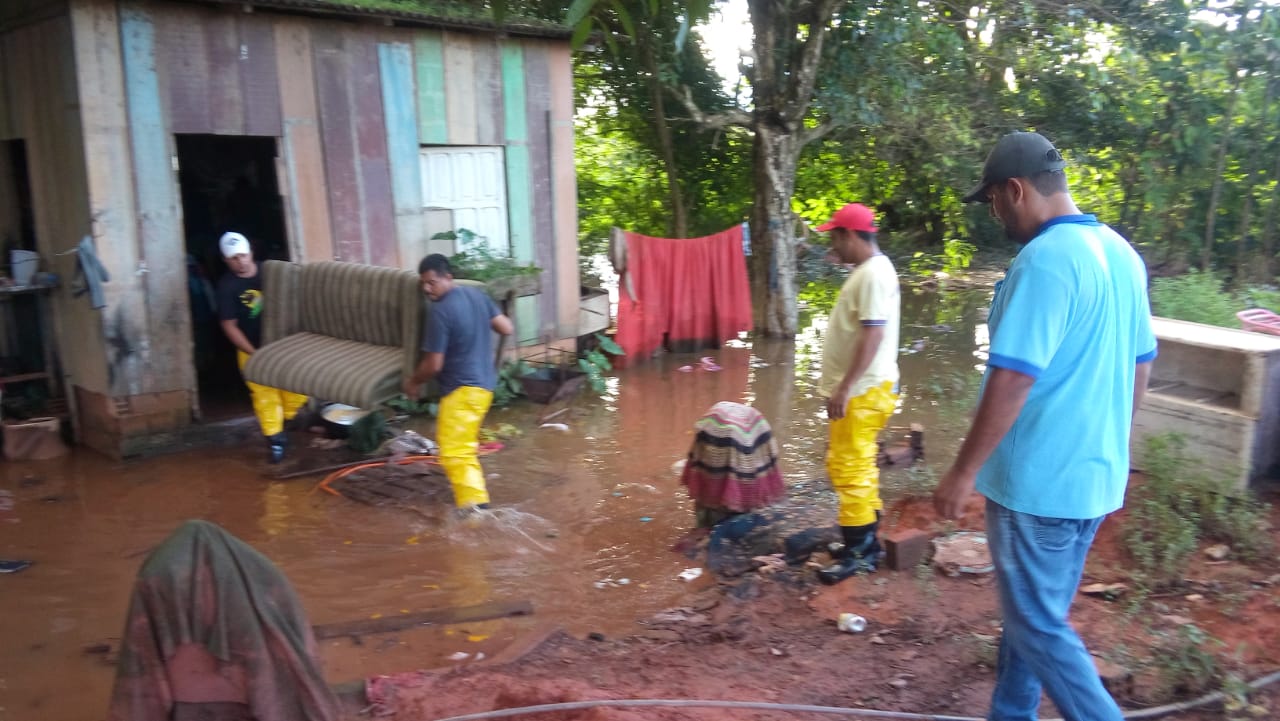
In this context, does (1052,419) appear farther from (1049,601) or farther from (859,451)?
(859,451)

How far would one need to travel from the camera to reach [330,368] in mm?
6621

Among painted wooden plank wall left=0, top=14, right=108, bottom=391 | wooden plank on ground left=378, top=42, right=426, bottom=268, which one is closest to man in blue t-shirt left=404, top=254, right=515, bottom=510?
wooden plank on ground left=378, top=42, right=426, bottom=268

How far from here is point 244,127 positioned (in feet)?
26.6

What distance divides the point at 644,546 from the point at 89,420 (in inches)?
211

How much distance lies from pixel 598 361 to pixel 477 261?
73.4 inches

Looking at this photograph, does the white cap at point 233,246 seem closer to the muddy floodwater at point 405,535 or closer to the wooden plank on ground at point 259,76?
the wooden plank on ground at point 259,76

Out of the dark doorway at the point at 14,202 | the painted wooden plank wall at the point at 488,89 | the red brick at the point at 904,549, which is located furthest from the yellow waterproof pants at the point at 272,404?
the red brick at the point at 904,549

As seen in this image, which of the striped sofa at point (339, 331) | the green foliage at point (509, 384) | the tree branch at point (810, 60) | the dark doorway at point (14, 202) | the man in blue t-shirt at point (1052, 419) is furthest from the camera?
the tree branch at point (810, 60)

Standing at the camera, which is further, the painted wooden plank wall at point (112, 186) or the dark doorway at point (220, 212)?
the dark doorway at point (220, 212)

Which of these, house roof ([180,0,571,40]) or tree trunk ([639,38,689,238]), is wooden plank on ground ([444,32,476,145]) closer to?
house roof ([180,0,571,40])

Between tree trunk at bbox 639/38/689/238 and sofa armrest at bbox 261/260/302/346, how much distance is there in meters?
7.25

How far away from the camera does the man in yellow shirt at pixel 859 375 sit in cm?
476

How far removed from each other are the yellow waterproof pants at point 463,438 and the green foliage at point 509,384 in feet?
10.2

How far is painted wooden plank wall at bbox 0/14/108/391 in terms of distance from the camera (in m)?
7.39
